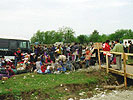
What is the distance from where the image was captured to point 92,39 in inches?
2854

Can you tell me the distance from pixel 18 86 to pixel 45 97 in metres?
1.42

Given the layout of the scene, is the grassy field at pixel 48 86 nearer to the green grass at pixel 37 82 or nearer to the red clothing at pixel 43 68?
the green grass at pixel 37 82

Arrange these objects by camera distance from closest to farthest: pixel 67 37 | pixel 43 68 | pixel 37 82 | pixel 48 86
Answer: pixel 48 86 → pixel 37 82 → pixel 43 68 → pixel 67 37

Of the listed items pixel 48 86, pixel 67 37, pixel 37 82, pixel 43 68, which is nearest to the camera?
pixel 48 86

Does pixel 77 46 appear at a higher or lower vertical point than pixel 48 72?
higher

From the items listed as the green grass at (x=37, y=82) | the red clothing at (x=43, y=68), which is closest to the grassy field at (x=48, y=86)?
the green grass at (x=37, y=82)

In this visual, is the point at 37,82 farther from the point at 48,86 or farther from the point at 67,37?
the point at 67,37

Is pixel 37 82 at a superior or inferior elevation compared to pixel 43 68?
inferior

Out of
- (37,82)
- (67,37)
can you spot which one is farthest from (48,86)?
(67,37)

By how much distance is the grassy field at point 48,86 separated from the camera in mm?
6912

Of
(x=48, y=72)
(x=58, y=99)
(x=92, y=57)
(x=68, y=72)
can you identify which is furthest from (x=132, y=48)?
(x=58, y=99)

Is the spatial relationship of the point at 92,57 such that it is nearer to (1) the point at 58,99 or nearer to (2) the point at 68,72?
(2) the point at 68,72

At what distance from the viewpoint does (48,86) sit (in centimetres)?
768

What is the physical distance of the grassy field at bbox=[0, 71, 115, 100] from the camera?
691cm
